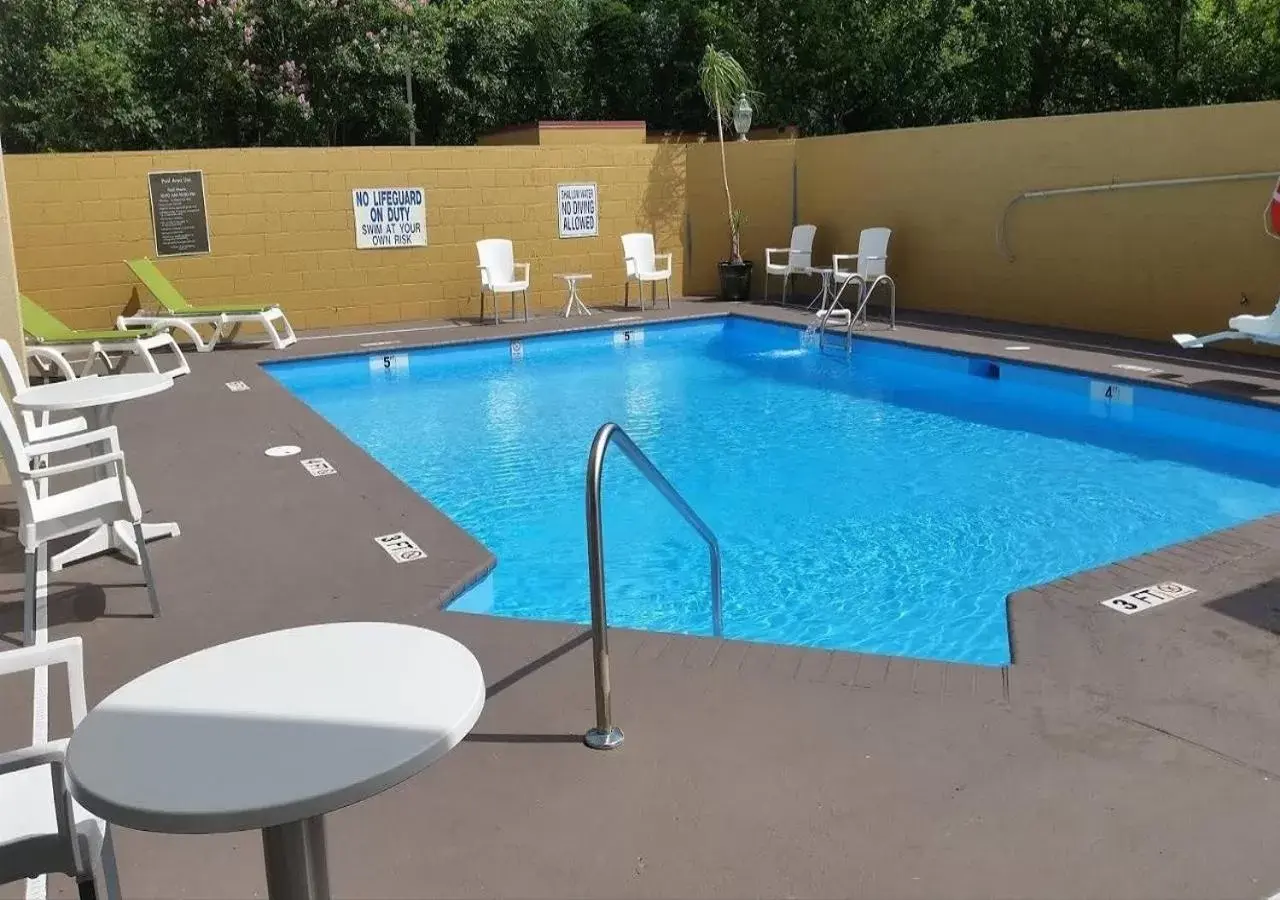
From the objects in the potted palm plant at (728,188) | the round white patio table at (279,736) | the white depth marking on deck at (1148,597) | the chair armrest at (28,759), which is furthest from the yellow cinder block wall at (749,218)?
the chair armrest at (28,759)

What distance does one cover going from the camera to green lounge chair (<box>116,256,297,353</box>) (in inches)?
365

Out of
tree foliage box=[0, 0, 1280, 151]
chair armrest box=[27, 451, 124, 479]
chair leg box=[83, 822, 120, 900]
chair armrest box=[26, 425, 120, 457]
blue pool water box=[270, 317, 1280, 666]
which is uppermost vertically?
tree foliage box=[0, 0, 1280, 151]

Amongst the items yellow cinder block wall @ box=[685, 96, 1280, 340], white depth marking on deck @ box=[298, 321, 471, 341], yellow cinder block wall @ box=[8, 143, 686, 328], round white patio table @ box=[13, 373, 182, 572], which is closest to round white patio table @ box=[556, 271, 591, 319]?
yellow cinder block wall @ box=[8, 143, 686, 328]

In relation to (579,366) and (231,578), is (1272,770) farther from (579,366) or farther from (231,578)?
(579,366)

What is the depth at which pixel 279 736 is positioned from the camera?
4.59 ft

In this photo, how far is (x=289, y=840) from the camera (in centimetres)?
142

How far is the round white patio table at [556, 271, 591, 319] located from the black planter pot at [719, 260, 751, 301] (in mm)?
1607

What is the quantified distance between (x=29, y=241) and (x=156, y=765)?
986 centimetres

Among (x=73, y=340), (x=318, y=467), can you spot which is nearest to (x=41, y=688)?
(x=318, y=467)

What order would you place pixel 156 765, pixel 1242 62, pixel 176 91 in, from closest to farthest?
pixel 156 765, pixel 1242 62, pixel 176 91

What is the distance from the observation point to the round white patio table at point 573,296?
11.6 m

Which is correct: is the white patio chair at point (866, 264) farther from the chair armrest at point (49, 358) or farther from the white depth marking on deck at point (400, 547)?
the white depth marking on deck at point (400, 547)

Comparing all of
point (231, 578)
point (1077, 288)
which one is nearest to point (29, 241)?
point (231, 578)

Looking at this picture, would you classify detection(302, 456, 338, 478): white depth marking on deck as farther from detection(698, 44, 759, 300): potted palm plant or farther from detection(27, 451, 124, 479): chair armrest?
detection(698, 44, 759, 300): potted palm plant
